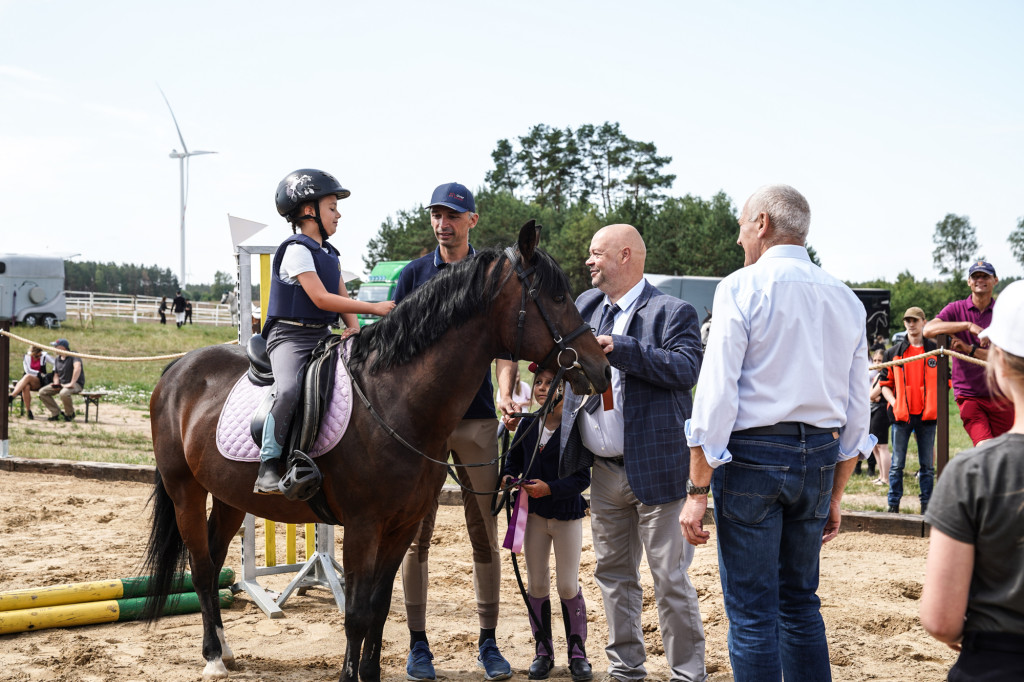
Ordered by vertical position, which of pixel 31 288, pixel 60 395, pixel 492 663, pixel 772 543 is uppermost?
pixel 31 288

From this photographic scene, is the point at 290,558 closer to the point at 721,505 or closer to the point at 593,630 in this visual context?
the point at 593,630

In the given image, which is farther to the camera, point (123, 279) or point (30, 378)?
point (123, 279)

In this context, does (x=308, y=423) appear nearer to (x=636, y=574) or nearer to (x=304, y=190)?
(x=304, y=190)

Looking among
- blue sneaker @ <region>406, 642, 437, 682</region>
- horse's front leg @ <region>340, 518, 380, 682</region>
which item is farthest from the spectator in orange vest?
horse's front leg @ <region>340, 518, 380, 682</region>

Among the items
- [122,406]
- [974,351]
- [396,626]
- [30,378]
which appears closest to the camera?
[396,626]

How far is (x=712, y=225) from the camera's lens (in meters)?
57.2

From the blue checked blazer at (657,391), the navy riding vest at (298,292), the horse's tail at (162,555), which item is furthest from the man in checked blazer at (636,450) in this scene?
the horse's tail at (162,555)

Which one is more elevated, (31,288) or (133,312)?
(31,288)

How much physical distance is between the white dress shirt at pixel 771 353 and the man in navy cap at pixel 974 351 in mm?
4511

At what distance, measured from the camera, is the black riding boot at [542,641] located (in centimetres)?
430

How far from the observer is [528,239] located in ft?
11.8

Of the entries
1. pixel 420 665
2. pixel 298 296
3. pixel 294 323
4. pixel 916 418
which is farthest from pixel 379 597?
pixel 916 418

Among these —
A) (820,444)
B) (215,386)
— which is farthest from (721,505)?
(215,386)

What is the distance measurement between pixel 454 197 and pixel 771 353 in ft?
7.00
